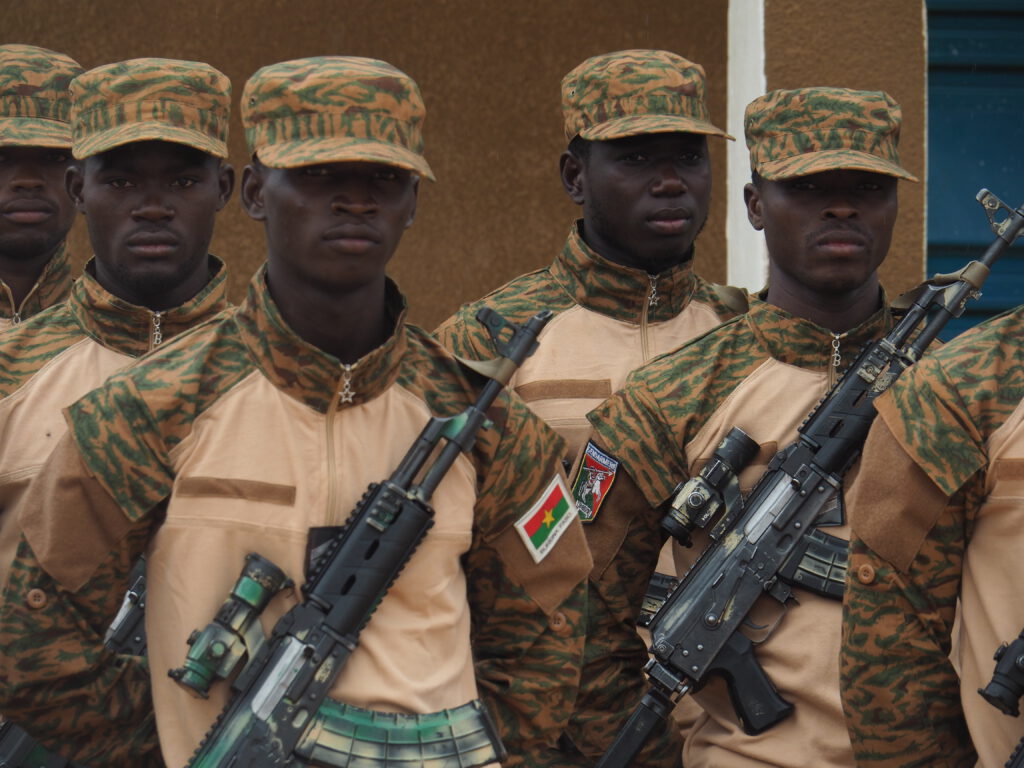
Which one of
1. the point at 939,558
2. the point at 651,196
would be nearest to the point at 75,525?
the point at 939,558

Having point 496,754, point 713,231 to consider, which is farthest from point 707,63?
point 496,754

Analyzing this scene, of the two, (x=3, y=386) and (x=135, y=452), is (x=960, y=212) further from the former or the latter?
(x=135, y=452)

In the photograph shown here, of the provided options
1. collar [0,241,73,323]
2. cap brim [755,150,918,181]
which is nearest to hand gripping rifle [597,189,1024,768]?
cap brim [755,150,918,181]

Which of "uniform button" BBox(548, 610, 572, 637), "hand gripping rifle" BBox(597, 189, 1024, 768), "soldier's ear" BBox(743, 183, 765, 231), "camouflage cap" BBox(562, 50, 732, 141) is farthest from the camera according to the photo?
"camouflage cap" BBox(562, 50, 732, 141)

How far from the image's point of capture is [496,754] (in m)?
3.23

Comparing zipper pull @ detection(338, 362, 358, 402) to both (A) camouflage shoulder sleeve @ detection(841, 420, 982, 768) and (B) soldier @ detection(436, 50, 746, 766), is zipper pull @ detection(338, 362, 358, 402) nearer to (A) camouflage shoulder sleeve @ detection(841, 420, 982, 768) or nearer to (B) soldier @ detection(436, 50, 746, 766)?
(A) camouflage shoulder sleeve @ detection(841, 420, 982, 768)

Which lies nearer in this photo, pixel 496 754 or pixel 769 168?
pixel 496 754

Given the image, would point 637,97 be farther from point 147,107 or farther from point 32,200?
point 32,200

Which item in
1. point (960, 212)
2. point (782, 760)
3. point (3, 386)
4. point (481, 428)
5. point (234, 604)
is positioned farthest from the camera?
point (960, 212)

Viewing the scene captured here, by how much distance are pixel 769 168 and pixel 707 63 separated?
98.0 inches

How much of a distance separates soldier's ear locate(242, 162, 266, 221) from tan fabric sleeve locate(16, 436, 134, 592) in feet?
1.82

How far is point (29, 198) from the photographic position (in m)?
4.86

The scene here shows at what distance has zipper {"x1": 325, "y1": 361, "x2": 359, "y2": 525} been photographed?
3.19 m

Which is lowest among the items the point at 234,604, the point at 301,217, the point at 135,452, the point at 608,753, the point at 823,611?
the point at 608,753
